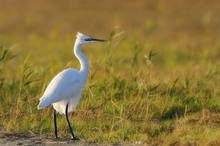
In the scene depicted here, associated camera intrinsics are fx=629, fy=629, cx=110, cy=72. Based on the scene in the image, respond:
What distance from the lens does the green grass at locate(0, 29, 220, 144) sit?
25.2ft

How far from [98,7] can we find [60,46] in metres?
8.65

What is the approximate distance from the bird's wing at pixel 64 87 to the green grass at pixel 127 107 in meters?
0.60

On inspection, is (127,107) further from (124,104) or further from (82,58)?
(82,58)

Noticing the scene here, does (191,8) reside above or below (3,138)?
above

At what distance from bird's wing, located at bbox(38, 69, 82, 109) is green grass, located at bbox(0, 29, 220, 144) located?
1.95 ft

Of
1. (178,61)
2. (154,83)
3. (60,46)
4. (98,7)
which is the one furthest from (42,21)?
(154,83)

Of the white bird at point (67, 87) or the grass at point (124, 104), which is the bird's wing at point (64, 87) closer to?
the white bird at point (67, 87)

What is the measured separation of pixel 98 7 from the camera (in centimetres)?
2764

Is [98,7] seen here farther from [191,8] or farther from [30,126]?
[30,126]

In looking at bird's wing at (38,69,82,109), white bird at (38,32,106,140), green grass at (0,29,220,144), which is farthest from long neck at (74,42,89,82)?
green grass at (0,29,220,144)

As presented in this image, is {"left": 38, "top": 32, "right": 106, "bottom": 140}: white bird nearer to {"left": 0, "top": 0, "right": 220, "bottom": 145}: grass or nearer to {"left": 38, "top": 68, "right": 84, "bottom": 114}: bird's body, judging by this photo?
{"left": 38, "top": 68, "right": 84, "bottom": 114}: bird's body

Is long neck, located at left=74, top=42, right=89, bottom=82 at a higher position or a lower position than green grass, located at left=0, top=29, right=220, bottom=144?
higher

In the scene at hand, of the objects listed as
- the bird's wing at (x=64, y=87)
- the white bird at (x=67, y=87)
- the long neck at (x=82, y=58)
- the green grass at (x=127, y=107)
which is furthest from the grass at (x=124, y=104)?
the long neck at (x=82, y=58)

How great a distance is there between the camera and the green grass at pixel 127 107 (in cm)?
769
